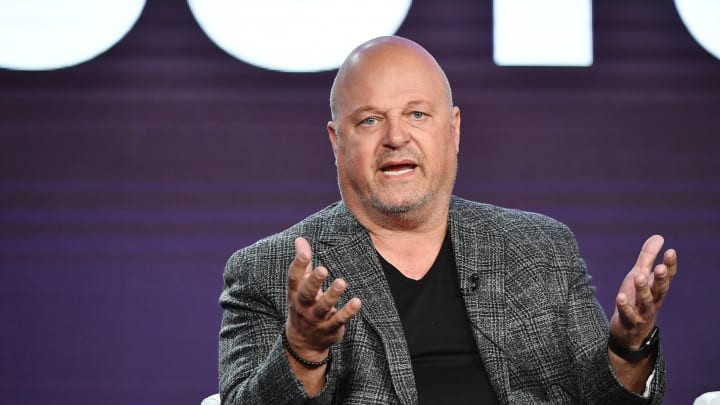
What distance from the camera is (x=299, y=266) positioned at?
1488mm

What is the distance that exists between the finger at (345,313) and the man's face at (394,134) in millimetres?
571

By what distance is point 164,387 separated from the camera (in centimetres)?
304

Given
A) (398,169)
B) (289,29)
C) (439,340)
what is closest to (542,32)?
(289,29)

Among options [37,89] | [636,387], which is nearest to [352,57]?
[636,387]

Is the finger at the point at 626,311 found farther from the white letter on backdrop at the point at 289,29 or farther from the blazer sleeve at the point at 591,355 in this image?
the white letter on backdrop at the point at 289,29

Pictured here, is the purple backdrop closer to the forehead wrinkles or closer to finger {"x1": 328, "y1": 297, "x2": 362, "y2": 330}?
the forehead wrinkles

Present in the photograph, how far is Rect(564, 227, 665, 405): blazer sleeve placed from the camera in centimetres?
175

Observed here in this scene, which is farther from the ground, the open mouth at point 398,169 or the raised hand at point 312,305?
the open mouth at point 398,169

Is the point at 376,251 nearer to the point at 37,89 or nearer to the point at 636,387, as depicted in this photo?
the point at 636,387

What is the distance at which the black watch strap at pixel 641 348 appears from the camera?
170cm

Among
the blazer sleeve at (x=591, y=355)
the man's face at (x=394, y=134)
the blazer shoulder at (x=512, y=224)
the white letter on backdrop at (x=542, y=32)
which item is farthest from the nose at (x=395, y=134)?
the white letter on backdrop at (x=542, y=32)

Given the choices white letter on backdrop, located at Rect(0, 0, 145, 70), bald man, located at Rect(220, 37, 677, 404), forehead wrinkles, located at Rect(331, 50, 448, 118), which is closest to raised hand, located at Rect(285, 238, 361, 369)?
bald man, located at Rect(220, 37, 677, 404)

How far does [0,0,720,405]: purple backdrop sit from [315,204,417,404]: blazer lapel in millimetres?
1035

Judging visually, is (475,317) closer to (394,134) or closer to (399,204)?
(399,204)
